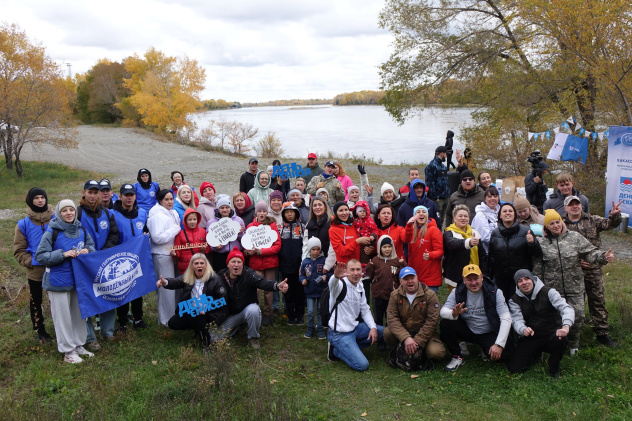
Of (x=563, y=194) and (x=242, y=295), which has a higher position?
(x=563, y=194)

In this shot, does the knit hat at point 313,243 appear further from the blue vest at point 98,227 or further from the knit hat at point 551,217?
the knit hat at point 551,217

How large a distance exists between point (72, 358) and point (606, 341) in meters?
6.91

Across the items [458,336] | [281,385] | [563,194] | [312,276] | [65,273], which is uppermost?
[563,194]

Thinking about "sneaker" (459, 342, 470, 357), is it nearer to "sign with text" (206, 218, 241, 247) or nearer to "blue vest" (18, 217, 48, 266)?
"sign with text" (206, 218, 241, 247)

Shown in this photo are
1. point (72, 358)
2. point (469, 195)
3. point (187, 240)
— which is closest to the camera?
point (72, 358)

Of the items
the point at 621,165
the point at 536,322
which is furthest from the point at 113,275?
the point at 621,165

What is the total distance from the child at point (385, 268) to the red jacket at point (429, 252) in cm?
33

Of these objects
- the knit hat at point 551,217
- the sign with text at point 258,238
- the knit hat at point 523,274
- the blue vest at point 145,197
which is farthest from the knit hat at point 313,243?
the blue vest at point 145,197

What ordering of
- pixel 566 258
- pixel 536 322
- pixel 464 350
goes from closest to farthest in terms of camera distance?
1. pixel 536 322
2. pixel 566 258
3. pixel 464 350

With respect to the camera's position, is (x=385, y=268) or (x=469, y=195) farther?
(x=469, y=195)

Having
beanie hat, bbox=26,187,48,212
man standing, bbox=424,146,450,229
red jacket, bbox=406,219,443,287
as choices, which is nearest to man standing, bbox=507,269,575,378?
red jacket, bbox=406,219,443,287

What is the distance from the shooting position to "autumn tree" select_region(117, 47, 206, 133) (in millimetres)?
48781

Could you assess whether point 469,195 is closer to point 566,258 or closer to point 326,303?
point 566,258

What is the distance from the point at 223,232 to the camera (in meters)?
7.29
